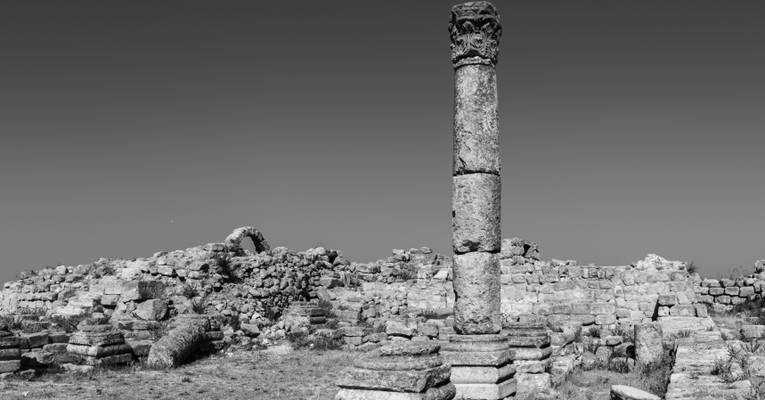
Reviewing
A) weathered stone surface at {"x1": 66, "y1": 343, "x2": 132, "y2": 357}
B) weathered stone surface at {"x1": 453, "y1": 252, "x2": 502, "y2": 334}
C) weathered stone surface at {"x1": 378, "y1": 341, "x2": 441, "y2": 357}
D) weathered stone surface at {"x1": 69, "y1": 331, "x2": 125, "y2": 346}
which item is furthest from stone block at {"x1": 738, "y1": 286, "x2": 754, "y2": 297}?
weathered stone surface at {"x1": 69, "y1": 331, "x2": 125, "y2": 346}

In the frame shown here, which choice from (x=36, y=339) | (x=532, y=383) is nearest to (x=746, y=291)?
(x=532, y=383)

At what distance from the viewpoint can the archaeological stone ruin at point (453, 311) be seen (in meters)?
8.80

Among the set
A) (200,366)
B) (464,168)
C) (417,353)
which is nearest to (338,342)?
(200,366)

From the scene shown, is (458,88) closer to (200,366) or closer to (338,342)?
(200,366)

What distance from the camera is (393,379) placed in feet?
22.7

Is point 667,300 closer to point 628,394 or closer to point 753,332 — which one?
point 753,332

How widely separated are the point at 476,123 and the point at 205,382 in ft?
21.6

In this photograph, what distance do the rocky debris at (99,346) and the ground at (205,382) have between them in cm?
39

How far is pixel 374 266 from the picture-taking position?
23.4 m

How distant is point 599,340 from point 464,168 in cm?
598

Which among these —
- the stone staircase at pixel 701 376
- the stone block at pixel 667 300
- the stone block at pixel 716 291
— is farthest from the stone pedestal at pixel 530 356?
the stone block at pixel 716 291

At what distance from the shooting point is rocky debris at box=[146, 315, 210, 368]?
544 inches

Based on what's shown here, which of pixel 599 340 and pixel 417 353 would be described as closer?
pixel 417 353

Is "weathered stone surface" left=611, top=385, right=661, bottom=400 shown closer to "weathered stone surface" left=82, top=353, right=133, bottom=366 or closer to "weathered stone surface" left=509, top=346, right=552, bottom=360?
"weathered stone surface" left=509, top=346, right=552, bottom=360
